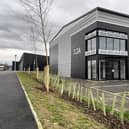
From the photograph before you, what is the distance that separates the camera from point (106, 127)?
622cm

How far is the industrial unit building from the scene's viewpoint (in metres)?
26.3

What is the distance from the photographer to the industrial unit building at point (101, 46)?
26.3m

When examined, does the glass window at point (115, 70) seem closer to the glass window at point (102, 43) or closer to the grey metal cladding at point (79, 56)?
the glass window at point (102, 43)

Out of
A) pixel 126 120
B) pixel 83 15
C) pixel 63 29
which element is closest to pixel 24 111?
pixel 126 120

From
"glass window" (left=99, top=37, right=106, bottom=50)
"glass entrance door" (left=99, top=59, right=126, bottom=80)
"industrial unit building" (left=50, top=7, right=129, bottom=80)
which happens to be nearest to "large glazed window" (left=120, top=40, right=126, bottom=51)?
"industrial unit building" (left=50, top=7, right=129, bottom=80)

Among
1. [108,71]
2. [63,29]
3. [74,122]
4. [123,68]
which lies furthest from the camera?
[63,29]

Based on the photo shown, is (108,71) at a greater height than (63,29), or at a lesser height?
lesser

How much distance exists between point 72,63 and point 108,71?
887 cm

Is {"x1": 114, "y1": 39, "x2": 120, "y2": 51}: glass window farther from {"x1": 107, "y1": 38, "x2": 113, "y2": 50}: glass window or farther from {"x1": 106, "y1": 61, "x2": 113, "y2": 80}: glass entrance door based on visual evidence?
{"x1": 106, "y1": 61, "x2": 113, "y2": 80}: glass entrance door

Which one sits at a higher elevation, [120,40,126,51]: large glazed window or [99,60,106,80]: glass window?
[120,40,126,51]: large glazed window

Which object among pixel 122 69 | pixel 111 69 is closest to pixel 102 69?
pixel 111 69

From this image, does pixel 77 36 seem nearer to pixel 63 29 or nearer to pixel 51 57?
pixel 63 29

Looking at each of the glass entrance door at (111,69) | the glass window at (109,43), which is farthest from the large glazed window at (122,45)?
the glass window at (109,43)

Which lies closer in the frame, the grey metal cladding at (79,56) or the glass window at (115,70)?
the glass window at (115,70)
